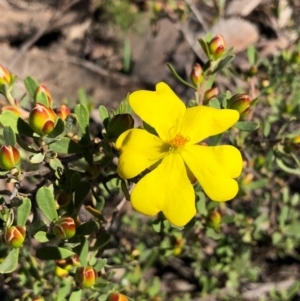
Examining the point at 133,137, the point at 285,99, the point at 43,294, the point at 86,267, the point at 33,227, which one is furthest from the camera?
the point at 285,99

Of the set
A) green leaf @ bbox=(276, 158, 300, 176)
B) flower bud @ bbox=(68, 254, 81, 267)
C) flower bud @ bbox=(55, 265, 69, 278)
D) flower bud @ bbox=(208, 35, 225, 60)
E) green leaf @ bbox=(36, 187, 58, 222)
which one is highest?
flower bud @ bbox=(208, 35, 225, 60)

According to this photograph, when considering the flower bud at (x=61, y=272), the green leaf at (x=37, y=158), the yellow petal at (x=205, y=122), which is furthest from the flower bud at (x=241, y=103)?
the flower bud at (x=61, y=272)

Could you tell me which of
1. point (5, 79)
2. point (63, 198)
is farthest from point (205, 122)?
point (5, 79)

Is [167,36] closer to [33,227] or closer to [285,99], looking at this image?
[285,99]

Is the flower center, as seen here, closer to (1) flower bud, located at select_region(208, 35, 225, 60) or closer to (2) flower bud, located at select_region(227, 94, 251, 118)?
(2) flower bud, located at select_region(227, 94, 251, 118)

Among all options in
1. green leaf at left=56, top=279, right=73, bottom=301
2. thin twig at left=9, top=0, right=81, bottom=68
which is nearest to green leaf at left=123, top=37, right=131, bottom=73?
thin twig at left=9, top=0, right=81, bottom=68

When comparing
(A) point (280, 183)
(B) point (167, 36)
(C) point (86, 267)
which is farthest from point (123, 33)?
(C) point (86, 267)
